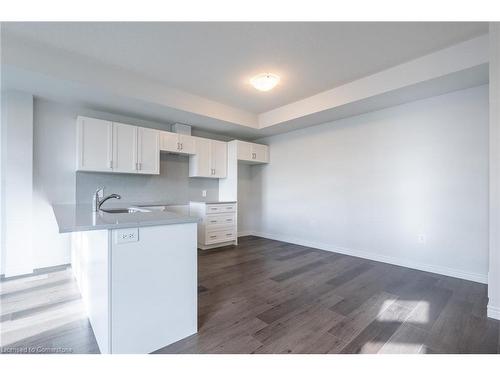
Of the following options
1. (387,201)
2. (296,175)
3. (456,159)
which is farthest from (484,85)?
(296,175)

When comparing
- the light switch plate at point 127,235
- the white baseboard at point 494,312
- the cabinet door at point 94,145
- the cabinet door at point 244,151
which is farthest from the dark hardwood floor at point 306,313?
the cabinet door at point 244,151

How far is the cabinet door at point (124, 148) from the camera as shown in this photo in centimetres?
332

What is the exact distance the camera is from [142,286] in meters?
1.46

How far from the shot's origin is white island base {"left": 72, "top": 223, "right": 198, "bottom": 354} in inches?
53.8

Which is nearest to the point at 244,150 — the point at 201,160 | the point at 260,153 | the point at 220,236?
the point at 260,153

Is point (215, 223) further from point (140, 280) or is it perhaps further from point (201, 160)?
point (140, 280)

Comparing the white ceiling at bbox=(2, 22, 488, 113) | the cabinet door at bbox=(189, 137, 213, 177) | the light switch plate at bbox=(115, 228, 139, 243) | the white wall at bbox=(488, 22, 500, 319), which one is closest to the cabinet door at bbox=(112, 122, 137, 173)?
the white ceiling at bbox=(2, 22, 488, 113)

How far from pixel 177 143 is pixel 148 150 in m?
0.52

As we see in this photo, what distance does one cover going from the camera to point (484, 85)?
2.66m

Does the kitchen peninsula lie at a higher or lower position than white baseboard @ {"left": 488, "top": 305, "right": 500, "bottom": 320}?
higher

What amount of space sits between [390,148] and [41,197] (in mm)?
5025

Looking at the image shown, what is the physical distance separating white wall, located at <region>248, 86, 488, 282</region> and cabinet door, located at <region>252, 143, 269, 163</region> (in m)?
0.48

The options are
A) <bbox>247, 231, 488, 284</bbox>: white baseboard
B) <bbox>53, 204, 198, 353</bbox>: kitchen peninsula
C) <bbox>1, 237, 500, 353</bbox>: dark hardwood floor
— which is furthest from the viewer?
<bbox>247, 231, 488, 284</bbox>: white baseboard

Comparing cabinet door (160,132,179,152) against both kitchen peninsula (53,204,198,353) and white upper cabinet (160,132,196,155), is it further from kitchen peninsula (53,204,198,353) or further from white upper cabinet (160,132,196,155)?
kitchen peninsula (53,204,198,353)
